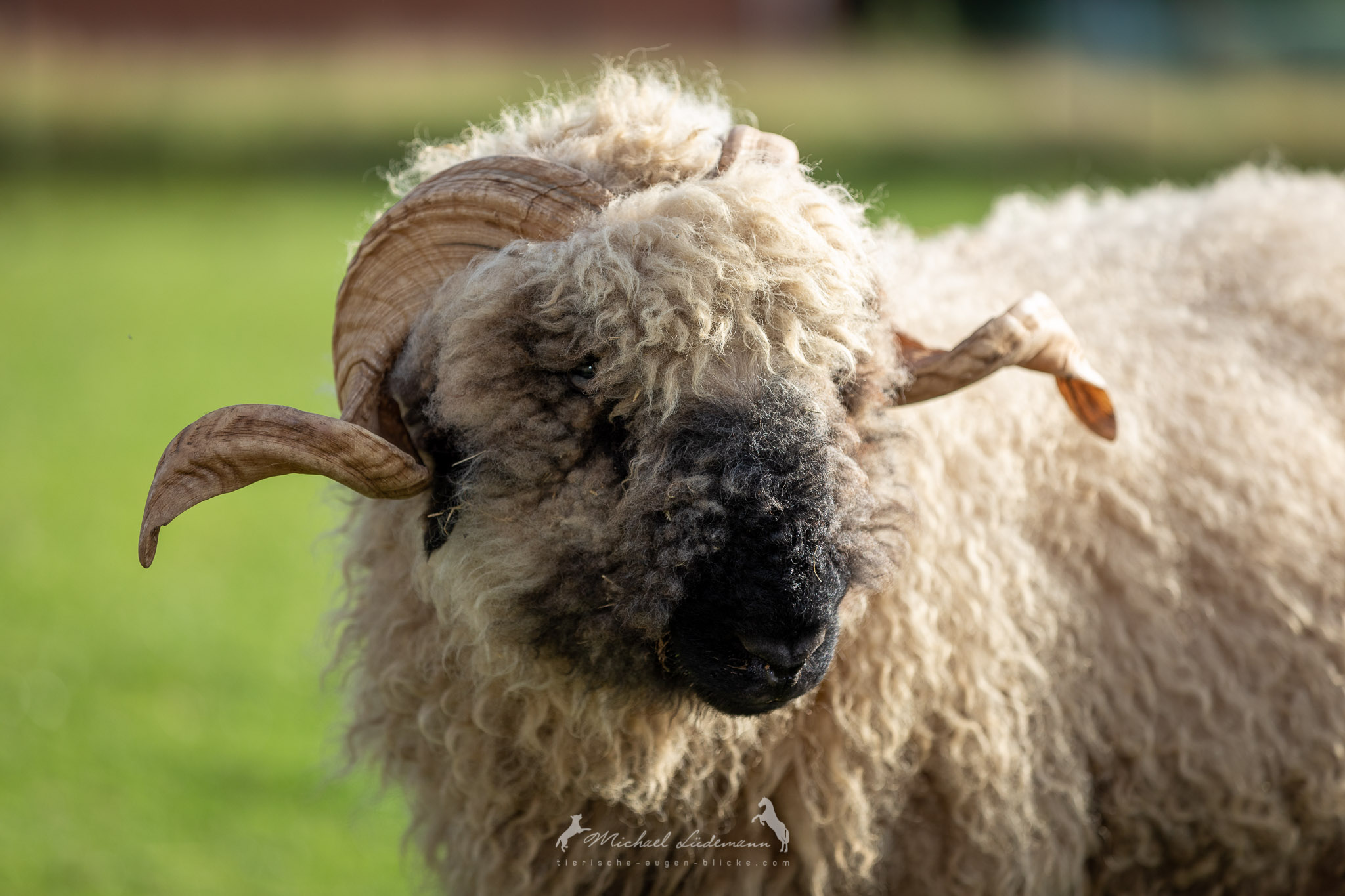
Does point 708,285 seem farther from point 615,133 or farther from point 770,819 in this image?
point 770,819

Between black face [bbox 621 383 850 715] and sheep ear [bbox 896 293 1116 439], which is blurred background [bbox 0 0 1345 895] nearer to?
sheep ear [bbox 896 293 1116 439]

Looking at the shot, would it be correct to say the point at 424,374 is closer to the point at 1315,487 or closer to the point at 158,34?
the point at 1315,487

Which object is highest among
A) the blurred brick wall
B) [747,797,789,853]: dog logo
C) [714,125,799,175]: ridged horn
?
the blurred brick wall

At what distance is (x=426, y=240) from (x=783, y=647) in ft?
3.81

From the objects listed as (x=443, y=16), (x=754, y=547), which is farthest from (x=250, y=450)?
(x=443, y=16)

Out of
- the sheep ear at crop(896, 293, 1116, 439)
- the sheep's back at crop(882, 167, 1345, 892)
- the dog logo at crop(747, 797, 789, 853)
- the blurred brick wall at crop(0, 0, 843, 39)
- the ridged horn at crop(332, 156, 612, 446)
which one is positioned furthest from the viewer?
the blurred brick wall at crop(0, 0, 843, 39)

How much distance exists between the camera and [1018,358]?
2.76 m

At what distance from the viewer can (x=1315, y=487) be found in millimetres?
3287

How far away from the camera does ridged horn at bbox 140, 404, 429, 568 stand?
2.48 meters

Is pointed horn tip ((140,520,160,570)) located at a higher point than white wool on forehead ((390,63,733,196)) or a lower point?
lower

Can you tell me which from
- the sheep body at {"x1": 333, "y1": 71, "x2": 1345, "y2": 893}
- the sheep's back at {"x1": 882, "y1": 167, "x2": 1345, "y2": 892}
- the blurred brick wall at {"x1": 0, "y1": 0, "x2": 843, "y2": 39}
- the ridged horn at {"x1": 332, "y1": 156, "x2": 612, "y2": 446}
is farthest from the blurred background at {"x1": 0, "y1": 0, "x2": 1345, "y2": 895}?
the sheep's back at {"x1": 882, "y1": 167, "x2": 1345, "y2": 892}

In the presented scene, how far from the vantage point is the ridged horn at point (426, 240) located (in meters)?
2.62

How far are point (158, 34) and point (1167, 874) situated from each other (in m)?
26.9

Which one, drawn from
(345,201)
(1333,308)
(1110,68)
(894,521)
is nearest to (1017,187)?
(1110,68)
